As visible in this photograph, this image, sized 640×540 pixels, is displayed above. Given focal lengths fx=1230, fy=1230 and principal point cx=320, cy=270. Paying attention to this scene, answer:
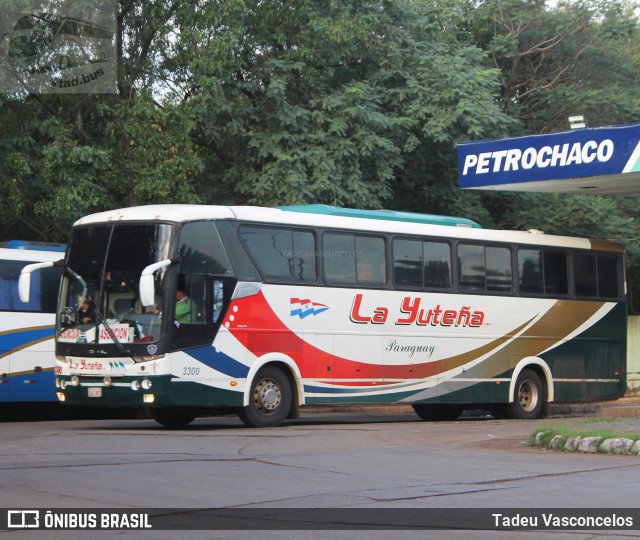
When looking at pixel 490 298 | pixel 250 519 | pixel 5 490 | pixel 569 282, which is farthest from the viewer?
pixel 569 282

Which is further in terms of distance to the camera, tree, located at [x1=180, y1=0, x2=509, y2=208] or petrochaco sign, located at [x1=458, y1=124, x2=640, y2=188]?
tree, located at [x1=180, y1=0, x2=509, y2=208]

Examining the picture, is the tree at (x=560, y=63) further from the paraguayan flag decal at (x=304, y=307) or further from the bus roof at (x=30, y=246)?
the bus roof at (x=30, y=246)

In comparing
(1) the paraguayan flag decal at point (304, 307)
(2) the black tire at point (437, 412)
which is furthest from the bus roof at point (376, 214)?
(2) the black tire at point (437, 412)

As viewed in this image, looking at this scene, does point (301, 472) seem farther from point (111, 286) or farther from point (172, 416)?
point (172, 416)

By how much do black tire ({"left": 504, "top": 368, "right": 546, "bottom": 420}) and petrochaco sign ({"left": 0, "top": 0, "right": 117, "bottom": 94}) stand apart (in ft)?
31.9

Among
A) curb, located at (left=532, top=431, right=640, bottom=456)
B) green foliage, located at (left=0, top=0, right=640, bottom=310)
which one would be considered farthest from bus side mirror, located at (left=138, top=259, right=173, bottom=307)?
green foliage, located at (left=0, top=0, right=640, bottom=310)

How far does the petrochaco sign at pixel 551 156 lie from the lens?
1927 centimetres

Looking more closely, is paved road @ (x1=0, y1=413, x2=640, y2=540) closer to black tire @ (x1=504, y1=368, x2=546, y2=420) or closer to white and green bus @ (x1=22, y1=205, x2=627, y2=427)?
white and green bus @ (x1=22, y1=205, x2=627, y2=427)

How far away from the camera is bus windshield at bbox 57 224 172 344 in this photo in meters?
17.4

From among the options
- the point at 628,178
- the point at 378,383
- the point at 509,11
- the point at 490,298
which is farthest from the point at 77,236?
the point at 509,11

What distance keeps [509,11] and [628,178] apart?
11939 millimetres

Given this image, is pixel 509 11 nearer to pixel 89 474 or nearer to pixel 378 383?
pixel 378 383

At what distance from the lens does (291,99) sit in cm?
2655

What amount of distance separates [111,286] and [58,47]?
7.60 m
